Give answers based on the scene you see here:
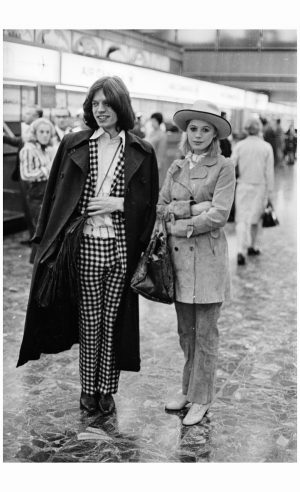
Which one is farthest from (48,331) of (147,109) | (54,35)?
(147,109)

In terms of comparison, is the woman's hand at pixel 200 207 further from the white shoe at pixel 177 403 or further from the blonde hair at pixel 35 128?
the blonde hair at pixel 35 128

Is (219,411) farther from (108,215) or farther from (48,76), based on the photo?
(48,76)

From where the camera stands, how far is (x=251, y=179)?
300 inches

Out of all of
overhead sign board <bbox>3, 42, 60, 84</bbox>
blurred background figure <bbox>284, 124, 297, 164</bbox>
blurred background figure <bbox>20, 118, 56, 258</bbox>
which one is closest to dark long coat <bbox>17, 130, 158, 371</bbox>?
overhead sign board <bbox>3, 42, 60, 84</bbox>

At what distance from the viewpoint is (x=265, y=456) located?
323 centimetres

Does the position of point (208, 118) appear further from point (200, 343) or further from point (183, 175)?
point (200, 343)

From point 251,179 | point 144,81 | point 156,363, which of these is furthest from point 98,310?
point 144,81

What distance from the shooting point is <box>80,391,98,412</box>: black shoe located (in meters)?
3.67

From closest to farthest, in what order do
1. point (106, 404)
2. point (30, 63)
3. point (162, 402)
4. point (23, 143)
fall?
point (106, 404)
point (162, 402)
point (30, 63)
point (23, 143)

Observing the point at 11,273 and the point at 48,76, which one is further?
the point at 11,273

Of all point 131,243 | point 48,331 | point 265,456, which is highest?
point 131,243

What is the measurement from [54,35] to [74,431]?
908cm

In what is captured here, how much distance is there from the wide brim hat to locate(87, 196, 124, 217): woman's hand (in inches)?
20.7

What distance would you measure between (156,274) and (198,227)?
319 mm
